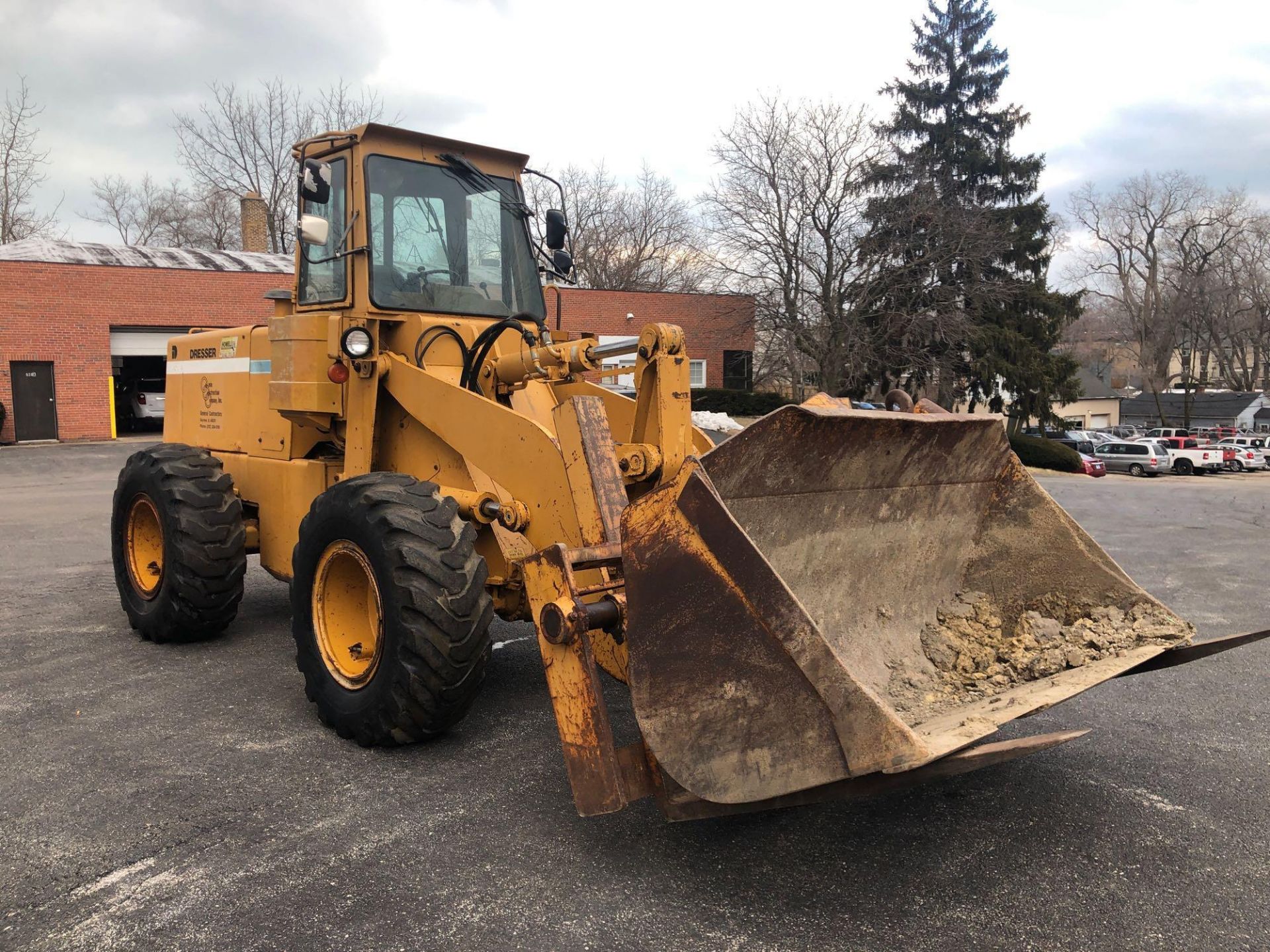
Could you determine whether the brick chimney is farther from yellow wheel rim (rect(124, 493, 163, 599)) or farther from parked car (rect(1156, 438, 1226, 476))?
parked car (rect(1156, 438, 1226, 476))

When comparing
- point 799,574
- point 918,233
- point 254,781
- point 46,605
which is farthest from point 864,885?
point 918,233

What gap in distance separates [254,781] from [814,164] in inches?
1198

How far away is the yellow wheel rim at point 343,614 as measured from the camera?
436 centimetres

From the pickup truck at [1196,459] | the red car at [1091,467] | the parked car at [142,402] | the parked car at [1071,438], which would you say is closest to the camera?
the parked car at [142,402]

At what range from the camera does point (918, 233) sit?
30.1 meters

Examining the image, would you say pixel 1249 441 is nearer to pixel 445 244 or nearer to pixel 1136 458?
pixel 1136 458

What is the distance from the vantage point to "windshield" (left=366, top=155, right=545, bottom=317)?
509 cm

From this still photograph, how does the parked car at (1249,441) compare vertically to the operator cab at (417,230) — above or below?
below

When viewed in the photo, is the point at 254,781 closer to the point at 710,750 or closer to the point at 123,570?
the point at 710,750

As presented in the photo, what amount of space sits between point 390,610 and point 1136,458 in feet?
117

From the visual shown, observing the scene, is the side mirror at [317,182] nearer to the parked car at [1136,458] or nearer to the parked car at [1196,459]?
the parked car at [1136,458]

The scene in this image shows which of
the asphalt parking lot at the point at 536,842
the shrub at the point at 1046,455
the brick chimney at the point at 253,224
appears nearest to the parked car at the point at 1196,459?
the shrub at the point at 1046,455

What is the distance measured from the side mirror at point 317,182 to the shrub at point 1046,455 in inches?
1140

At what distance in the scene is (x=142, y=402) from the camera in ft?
92.2
